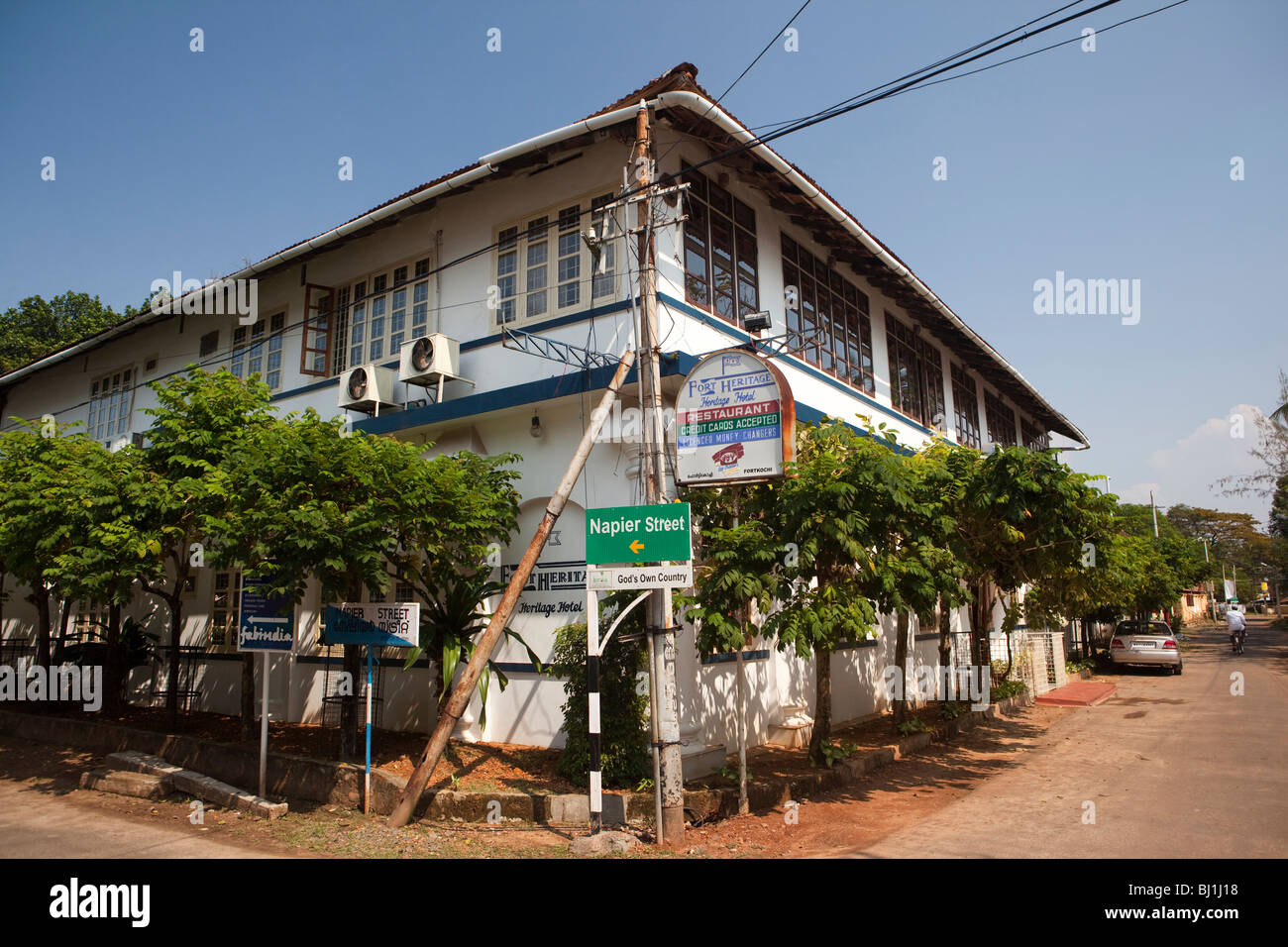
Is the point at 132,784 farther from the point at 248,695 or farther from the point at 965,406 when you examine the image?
the point at 965,406

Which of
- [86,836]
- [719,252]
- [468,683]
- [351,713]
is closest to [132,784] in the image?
[86,836]

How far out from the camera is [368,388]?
12.5 metres

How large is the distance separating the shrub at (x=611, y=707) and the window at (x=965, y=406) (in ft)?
49.5

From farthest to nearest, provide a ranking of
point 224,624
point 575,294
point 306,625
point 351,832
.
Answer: point 224,624
point 306,625
point 575,294
point 351,832

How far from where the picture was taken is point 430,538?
30.8 feet

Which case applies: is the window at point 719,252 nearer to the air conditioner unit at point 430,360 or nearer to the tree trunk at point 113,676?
the air conditioner unit at point 430,360

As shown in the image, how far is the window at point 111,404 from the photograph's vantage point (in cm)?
1919

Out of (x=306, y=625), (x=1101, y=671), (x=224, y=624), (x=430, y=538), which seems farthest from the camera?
(x=1101, y=671)

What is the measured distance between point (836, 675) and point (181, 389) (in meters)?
11.1

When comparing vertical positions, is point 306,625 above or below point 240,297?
below

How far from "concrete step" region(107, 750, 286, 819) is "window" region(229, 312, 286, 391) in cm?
709

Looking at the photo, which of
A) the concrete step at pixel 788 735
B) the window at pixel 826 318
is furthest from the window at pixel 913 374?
the concrete step at pixel 788 735

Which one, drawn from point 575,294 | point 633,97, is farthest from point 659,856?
point 633,97

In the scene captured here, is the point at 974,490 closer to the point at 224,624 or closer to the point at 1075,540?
the point at 1075,540
